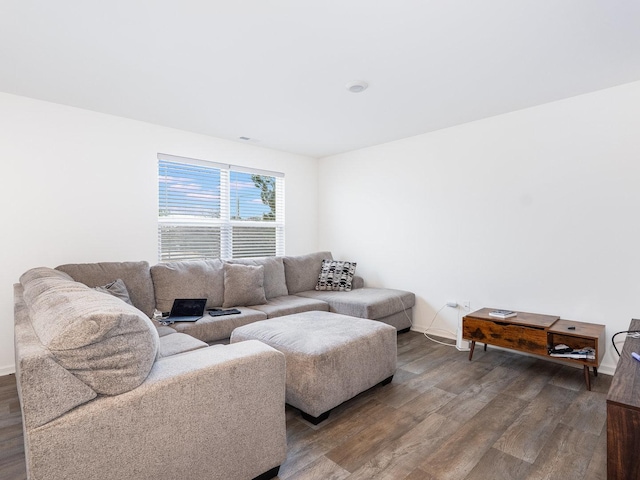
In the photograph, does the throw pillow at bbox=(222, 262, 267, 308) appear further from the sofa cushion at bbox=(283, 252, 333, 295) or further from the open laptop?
the sofa cushion at bbox=(283, 252, 333, 295)

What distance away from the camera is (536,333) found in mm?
2752

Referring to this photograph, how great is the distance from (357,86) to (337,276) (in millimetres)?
2389

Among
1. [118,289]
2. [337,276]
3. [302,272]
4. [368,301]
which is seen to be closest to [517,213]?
[368,301]

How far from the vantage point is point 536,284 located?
318cm

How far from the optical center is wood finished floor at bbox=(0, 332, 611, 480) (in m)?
1.68

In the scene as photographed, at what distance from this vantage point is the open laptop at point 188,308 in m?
3.01

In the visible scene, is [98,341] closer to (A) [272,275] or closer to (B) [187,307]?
(B) [187,307]

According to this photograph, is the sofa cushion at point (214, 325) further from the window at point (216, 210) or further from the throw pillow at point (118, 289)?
the window at point (216, 210)

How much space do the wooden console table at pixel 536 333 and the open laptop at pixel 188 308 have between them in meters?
2.44

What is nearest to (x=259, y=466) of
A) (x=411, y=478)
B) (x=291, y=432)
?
(x=291, y=432)

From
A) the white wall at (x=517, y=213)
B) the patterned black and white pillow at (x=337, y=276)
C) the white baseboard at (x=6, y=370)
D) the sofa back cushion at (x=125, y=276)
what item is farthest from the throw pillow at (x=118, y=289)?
the white wall at (x=517, y=213)

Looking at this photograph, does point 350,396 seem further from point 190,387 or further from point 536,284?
point 536,284

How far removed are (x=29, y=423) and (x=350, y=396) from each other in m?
1.69

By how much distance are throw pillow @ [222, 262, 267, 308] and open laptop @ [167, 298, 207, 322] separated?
1.16ft
